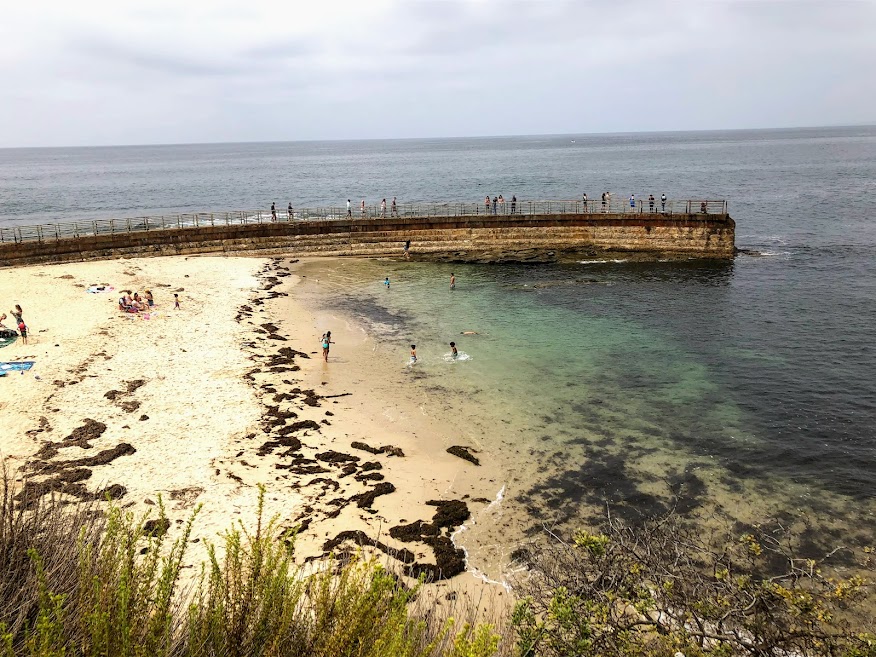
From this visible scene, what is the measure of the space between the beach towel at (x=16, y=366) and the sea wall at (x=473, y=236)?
22439 millimetres

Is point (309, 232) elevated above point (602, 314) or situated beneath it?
Answer: elevated above

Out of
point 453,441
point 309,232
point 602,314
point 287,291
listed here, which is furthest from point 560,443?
point 309,232

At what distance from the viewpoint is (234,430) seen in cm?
1692

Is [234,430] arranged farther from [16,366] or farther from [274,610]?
[274,610]

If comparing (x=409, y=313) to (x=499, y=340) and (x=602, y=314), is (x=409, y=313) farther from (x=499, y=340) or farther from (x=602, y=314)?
(x=602, y=314)

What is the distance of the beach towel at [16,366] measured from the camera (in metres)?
19.5

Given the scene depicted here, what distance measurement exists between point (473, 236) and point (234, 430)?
1262 inches

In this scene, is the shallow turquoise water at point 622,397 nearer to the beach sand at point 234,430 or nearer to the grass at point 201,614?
the beach sand at point 234,430

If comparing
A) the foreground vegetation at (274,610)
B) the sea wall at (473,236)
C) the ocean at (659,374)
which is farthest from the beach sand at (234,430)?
the sea wall at (473,236)

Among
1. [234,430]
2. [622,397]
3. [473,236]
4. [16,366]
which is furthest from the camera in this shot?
[473,236]

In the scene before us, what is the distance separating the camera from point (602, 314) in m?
30.7

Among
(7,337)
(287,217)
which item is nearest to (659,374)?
(7,337)

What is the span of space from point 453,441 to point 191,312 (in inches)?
727

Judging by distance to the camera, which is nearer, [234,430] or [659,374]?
[234,430]
